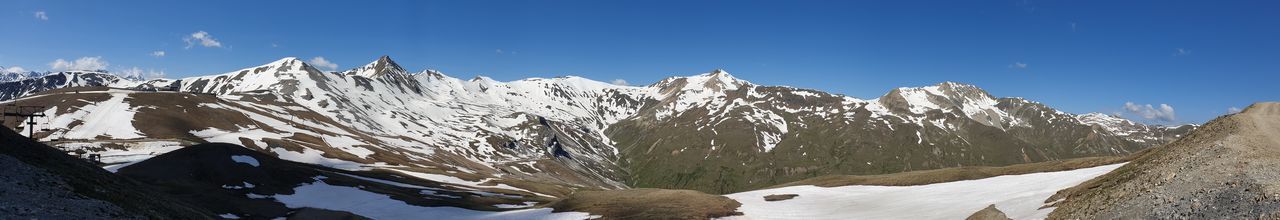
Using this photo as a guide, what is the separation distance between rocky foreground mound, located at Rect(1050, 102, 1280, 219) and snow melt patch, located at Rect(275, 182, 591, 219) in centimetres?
5022

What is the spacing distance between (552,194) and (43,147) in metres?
107

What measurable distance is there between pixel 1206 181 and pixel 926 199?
3246 cm

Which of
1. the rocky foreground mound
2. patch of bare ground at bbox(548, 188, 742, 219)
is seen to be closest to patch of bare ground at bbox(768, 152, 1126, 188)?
patch of bare ground at bbox(548, 188, 742, 219)

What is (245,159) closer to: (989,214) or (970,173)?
(989,214)

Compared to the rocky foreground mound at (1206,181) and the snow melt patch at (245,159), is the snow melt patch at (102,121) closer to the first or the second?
the snow melt patch at (245,159)

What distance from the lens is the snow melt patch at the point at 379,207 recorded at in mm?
80062

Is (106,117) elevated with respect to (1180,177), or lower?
elevated

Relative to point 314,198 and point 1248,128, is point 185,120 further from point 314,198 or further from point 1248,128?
point 1248,128

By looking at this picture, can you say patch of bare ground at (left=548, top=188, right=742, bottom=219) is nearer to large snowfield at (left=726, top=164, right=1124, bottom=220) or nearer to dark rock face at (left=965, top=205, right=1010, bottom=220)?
large snowfield at (left=726, top=164, right=1124, bottom=220)

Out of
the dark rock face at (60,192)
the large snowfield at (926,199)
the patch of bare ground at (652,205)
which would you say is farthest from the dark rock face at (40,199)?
the large snowfield at (926,199)

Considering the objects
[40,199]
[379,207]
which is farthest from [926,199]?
[379,207]

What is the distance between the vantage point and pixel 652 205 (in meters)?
78.6

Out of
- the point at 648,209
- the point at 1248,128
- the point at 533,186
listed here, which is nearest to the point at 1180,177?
the point at 1248,128

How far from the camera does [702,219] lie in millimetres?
66125
